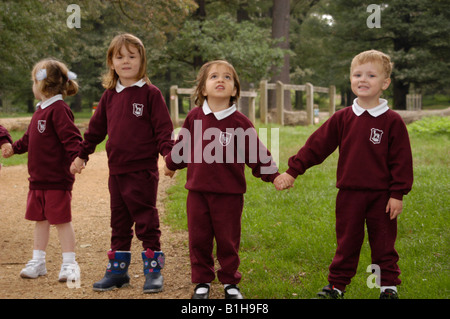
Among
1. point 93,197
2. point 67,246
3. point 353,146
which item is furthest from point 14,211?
point 353,146

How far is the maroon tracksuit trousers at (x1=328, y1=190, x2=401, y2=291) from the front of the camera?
3.41 meters

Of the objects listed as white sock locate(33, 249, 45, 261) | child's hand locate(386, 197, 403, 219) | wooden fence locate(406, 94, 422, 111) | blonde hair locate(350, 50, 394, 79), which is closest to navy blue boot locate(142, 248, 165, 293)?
white sock locate(33, 249, 45, 261)

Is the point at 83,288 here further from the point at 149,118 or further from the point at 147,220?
the point at 149,118

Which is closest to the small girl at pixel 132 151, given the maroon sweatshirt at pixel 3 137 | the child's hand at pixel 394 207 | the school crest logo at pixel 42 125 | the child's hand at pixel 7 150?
the school crest logo at pixel 42 125

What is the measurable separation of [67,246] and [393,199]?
104 inches

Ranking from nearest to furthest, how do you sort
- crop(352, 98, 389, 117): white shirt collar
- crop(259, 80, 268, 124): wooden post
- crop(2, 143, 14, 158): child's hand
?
crop(352, 98, 389, 117): white shirt collar
crop(2, 143, 14, 158): child's hand
crop(259, 80, 268, 124): wooden post

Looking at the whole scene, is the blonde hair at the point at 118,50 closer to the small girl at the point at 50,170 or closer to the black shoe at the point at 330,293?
the small girl at the point at 50,170

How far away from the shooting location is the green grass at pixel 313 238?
153 inches

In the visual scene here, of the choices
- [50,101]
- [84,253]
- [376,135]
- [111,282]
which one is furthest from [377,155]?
[84,253]

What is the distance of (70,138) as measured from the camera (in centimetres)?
418

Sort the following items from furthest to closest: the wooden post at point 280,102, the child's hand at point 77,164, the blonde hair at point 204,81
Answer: the wooden post at point 280,102 < the child's hand at point 77,164 < the blonde hair at point 204,81

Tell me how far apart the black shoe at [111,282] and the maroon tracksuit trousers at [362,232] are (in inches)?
64.4

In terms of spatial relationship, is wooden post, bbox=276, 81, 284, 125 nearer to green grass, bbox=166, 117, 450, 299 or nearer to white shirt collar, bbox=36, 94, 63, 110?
green grass, bbox=166, 117, 450, 299

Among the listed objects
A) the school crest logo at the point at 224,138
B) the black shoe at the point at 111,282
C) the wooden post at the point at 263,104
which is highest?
the wooden post at the point at 263,104
